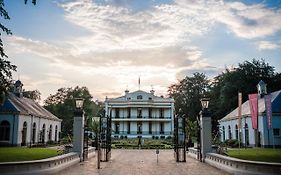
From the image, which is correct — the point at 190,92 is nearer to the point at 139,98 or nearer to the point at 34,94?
the point at 139,98

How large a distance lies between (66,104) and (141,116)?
16.1 meters

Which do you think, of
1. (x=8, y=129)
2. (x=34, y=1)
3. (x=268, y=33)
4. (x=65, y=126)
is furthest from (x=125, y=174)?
(x=65, y=126)

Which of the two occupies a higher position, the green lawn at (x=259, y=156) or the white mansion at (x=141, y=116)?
the white mansion at (x=141, y=116)

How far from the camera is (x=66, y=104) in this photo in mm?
63281

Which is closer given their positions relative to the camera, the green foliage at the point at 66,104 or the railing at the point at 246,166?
the railing at the point at 246,166

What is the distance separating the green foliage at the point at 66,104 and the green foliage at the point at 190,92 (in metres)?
21.5

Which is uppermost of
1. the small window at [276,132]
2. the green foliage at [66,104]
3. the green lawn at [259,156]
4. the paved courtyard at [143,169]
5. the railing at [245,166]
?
the green foliage at [66,104]

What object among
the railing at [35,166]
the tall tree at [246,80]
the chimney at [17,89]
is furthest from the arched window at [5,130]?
the tall tree at [246,80]

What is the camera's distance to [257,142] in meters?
33.9

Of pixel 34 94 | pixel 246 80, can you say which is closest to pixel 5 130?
pixel 246 80

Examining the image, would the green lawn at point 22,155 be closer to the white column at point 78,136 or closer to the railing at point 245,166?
the white column at point 78,136

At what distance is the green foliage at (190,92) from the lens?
7000 centimetres

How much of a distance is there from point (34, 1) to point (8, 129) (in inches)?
1012

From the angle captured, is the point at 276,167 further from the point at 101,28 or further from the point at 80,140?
the point at 101,28
